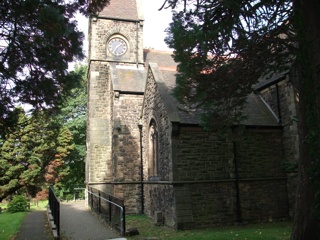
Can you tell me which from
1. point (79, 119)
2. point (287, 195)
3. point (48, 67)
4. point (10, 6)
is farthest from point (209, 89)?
point (79, 119)

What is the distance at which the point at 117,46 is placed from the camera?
20938 millimetres

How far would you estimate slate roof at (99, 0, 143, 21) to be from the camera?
69.9 feet

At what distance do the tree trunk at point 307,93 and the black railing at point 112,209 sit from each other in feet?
18.4

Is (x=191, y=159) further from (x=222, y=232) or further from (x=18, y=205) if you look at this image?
(x=18, y=205)

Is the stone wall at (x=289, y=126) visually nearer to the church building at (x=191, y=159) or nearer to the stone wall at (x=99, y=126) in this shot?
the church building at (x=191, y=159)

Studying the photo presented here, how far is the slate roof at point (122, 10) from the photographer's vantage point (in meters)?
21.3

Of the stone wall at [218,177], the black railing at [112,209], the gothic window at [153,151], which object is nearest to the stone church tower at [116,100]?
the black railing at [112,209]

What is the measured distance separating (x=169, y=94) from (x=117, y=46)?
9959mm

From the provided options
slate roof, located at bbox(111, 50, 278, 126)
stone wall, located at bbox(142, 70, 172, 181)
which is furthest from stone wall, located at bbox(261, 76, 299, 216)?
stone wall, located at bbox(142, 70, 172, 181)

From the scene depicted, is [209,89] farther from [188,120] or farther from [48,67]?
[48,67]

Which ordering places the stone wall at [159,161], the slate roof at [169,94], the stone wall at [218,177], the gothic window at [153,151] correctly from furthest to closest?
the gothic window at [153,151]
the slate roof at [169,94]
the stone wall at [159,161]
the stone wall at [218,177]

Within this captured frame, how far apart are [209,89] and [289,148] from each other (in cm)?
616

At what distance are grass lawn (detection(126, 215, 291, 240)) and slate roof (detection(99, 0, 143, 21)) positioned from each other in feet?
46.8

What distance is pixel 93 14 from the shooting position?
26.6ft
